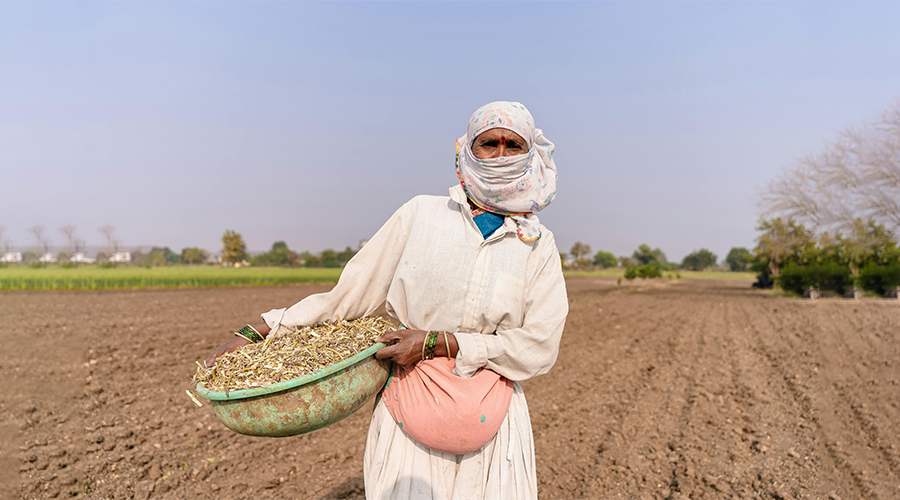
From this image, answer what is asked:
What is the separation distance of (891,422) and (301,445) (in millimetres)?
6015

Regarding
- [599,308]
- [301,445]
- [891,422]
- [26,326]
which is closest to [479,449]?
[301,445]

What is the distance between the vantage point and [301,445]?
447 cm

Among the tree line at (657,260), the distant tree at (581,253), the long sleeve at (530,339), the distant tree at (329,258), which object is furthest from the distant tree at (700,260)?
the long sleeve at (530,339)

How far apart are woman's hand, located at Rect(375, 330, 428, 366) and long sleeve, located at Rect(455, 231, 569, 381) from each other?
13 centimetres

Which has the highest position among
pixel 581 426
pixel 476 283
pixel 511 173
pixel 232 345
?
pixel 511 173

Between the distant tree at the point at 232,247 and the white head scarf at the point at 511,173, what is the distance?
67.6 metres

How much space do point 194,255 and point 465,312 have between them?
80084mm

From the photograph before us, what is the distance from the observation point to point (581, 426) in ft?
16.2

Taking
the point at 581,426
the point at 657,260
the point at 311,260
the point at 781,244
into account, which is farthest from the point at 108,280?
the point at 657,260

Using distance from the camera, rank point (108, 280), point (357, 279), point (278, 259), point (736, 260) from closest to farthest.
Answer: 1. point (357, 279)
2. point (108, 280)
3. point (278, 259)
4. point (736, 260)

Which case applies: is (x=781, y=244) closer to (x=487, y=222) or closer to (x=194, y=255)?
(x=487, y=222)

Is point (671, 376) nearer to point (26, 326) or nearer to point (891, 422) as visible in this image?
point (891, 422)

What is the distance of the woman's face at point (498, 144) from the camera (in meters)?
1.60

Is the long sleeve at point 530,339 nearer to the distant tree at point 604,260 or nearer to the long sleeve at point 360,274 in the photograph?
the long sleeve at point 360,274
